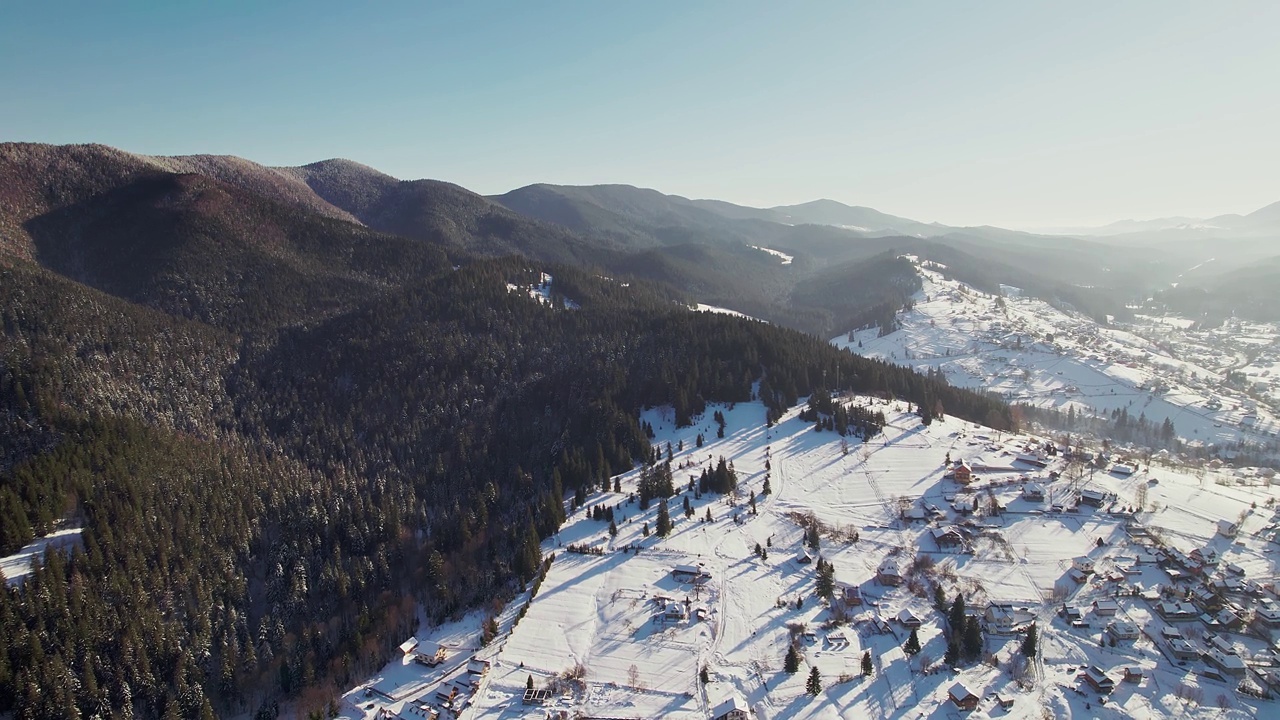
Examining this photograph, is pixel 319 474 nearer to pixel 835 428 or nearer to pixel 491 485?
pixel 491 485

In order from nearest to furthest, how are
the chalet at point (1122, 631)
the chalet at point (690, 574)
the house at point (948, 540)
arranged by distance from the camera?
the chalet at point (1122, 631) < the chalet at point (690, 574) < the house at point (948, 540)

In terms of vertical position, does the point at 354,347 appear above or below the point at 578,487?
above

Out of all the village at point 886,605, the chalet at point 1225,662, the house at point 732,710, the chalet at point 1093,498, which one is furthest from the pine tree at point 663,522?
the chalet at point 1093,498

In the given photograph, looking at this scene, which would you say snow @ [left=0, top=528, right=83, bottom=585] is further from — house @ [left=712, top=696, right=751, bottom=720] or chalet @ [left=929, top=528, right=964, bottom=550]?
chalet @ [left=929, top=528, right=964, bottom=550]

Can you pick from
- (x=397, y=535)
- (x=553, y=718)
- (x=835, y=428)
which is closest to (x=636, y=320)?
(x=835, y=428)

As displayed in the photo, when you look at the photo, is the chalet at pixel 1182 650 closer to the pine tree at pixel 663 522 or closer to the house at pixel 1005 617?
the house at pixel 1005 617
